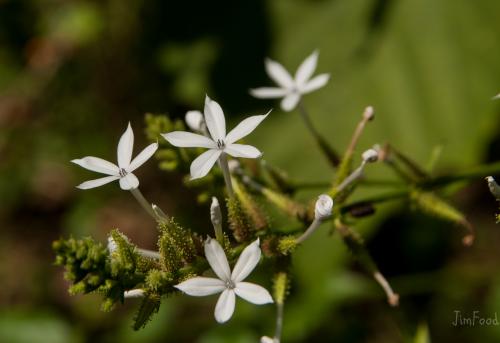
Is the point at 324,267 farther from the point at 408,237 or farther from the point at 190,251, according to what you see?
the point at 190,251

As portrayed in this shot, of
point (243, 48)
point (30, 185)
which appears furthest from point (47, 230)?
point (243, 48)

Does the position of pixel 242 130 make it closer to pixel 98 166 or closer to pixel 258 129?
pixel 98 166

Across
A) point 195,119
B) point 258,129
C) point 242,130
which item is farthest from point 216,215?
point 258,129

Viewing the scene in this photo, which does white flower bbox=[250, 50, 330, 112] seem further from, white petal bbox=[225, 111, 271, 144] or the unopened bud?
the unopened bud

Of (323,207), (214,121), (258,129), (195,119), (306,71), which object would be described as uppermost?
(258,129)

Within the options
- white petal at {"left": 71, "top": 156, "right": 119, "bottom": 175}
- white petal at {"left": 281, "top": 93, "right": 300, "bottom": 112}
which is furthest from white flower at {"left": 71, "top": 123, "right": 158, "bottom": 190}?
white petal at {"left": 281, "top": 93, "right": 300, "bottom": 112}

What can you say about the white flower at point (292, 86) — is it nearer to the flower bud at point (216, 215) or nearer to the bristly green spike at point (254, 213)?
the bristly green spike at point (254, 213)
